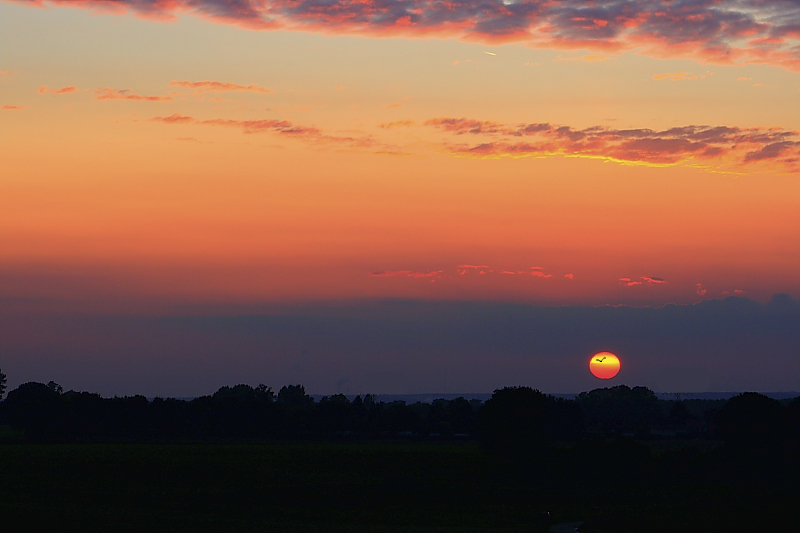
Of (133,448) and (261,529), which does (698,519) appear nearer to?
(261,529)

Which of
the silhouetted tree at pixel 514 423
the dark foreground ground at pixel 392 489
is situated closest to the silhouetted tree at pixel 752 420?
the dark foreground ground at pixel 392 489

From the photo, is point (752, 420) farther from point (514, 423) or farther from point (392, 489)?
point (392, 489)

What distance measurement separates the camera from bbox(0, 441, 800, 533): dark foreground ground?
320 ft

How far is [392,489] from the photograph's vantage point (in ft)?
436

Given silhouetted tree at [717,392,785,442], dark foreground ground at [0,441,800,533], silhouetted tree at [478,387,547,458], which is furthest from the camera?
silhouetted tree at [478,387,547,458]

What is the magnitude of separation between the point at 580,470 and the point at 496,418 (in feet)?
97.0

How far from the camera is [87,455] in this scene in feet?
541

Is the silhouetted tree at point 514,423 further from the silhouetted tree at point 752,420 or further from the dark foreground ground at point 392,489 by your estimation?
the silhouetted tree at point 752,420

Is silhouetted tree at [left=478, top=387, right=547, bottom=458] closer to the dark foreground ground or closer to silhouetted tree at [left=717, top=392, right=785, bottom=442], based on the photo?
the dark foreground ground

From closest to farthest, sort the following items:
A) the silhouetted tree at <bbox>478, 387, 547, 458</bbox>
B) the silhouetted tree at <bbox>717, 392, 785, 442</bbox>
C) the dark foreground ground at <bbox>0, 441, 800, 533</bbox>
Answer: the dark foreground ground at <bbox>0, 441, 800, 533</bbox> < the silhouetted tree at <bbox>717, 392, 785, 442</bbox> < the silhouetted tree at <bbox>478, 387, 547, 458</bbox>

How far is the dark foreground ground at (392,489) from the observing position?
9756cm

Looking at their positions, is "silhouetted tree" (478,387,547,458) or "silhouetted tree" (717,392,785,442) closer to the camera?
"silhouetted tree" (717,392,785,442)

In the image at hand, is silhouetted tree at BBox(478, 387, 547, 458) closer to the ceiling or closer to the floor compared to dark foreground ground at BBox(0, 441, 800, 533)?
closer to the ceiling

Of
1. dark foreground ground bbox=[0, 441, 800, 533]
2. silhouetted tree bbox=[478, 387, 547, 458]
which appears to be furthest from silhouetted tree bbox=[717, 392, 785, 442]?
silhouetted tree bbox=[478, 387, 547, 458]
